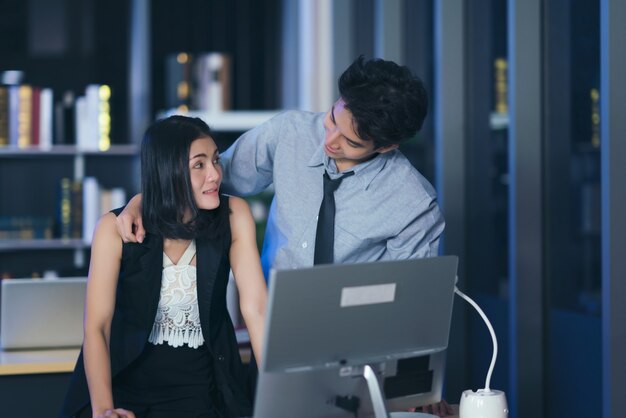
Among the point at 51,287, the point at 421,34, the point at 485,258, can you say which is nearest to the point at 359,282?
the point at 51,287

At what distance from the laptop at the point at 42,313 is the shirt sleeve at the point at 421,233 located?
3.23 feet

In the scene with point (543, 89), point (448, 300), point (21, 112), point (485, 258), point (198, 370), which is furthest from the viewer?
point (21, 112)

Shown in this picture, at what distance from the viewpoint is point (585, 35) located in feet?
8.67

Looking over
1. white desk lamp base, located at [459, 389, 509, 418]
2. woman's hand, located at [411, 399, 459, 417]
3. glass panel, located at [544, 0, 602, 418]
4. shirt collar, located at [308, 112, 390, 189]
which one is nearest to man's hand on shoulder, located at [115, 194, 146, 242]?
shirt collar, located at [308, 112, 390, 189]

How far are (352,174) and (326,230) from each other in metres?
0.17

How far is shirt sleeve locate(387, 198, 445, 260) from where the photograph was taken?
233cm

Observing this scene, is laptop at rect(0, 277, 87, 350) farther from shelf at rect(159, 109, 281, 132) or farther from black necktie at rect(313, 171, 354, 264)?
shelf at rect(159, 109, 281, 132)

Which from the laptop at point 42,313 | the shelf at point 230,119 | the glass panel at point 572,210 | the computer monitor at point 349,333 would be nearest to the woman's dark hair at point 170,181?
the laptop at point 42,313

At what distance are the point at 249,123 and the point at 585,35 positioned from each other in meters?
2.77

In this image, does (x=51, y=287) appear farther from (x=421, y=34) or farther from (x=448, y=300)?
(x=421, y=34)

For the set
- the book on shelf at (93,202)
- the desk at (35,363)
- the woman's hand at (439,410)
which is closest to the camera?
the woman's hand at (439,410)

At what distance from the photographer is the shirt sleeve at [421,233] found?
233 cm

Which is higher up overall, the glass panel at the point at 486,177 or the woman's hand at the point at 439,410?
the glass panel at the point at 486,177

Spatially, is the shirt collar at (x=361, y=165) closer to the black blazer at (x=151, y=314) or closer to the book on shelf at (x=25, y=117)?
the black blazer at (x=151, y=314)
